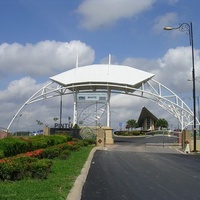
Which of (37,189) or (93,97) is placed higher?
(93,97)

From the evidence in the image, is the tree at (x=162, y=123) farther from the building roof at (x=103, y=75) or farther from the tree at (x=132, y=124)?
the building roof at (x=103, y=75)

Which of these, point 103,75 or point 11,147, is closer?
point 11,147

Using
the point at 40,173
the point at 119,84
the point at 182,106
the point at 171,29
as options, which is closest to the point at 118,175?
the point at 40,173

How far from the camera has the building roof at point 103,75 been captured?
188ft

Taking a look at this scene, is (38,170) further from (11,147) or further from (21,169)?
(11,147)

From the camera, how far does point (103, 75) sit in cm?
5788

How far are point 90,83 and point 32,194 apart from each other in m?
49.4

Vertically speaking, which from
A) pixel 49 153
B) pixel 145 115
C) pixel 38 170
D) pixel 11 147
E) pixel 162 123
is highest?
pixel 145 115

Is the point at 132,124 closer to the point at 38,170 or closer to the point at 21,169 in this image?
the point at 38,170

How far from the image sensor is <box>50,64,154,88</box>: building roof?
57.4 m

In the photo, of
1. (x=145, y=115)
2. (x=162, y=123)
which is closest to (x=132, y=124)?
(x=145, y=115)

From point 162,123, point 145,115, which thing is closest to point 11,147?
point 162,123

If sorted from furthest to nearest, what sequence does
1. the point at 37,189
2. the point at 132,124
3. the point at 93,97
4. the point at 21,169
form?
the point at 132,124 → the point at 93,97 → the point at 21,169 → the point at 37,189

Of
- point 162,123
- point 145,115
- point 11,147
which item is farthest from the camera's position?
point 145,115
